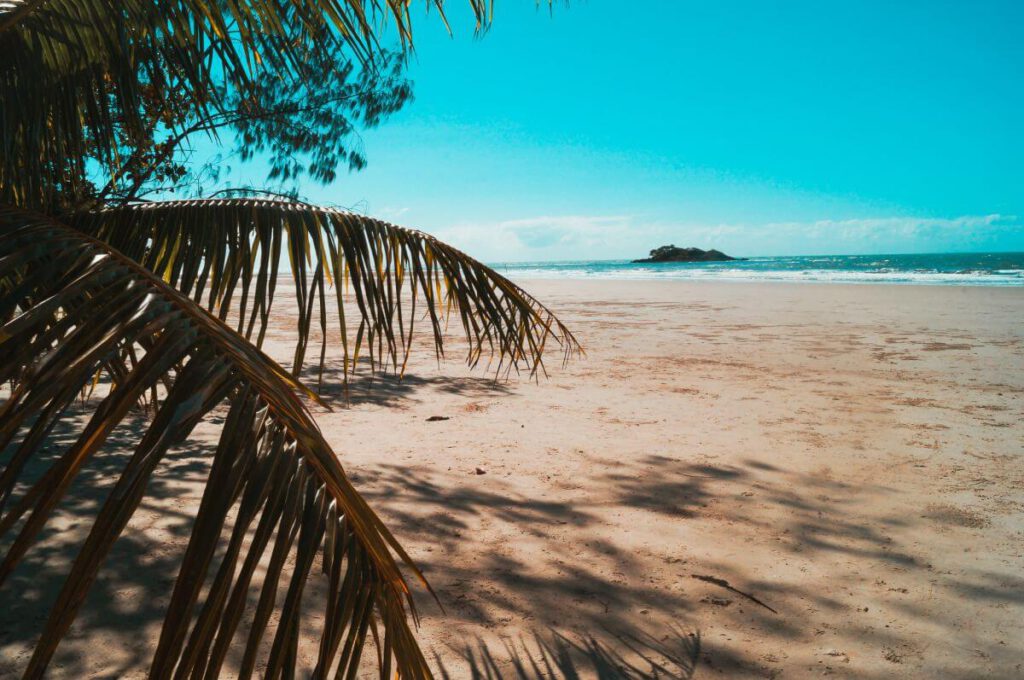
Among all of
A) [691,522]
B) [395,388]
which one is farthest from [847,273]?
[691,522]

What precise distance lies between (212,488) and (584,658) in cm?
173

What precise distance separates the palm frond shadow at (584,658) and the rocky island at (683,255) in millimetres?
88065

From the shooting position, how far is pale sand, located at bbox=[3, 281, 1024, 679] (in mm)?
2330

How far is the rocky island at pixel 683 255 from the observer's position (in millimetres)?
87625

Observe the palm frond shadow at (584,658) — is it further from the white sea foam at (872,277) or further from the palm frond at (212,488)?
the white sea foam at (872,277)

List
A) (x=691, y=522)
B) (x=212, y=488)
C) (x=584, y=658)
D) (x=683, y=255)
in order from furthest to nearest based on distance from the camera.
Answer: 1. (x=683, y=255)
2. (x=691, y=522)
3. (x=584, y=658)
4. (x=212, y=488)

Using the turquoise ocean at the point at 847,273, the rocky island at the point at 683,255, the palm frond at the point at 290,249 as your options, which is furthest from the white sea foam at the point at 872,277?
the rocky island at the point at 683,255

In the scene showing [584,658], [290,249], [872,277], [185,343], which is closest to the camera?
[185,343]

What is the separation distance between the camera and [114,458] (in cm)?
421

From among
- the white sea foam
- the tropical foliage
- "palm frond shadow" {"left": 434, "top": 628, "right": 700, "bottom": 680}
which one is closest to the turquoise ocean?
the white sea foam

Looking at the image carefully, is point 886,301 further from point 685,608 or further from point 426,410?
point 685,608

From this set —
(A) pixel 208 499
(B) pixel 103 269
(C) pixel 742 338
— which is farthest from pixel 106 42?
(C) pixel 742 338

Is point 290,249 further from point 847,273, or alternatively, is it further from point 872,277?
point 847,273

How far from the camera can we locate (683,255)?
3457 inches
